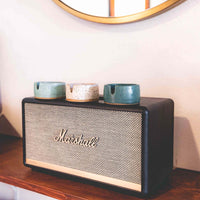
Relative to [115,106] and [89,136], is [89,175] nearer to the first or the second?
[89,136]

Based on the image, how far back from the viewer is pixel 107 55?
3.71 ft

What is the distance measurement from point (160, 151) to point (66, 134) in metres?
0.32

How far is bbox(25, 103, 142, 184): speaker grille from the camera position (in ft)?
2.46

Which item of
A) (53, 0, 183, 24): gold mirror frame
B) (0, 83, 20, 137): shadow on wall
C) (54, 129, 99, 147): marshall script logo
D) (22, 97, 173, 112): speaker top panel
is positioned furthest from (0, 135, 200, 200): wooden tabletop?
(53, 0, 183, 24): gold mirror frame

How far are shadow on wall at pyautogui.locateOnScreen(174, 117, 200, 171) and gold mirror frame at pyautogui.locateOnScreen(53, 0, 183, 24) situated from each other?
16.6 inches

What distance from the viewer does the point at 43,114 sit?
3.00 ft

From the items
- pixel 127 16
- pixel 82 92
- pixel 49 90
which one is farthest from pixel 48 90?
pixel 127 16

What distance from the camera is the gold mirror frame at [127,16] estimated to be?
0.95 m

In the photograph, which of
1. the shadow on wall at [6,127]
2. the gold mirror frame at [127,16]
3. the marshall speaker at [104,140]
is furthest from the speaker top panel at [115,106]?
the shadow on wall at [6,127]

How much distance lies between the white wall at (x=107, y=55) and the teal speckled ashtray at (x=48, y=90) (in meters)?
0.28

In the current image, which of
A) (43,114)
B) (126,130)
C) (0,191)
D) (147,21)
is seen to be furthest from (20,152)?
(147,21)

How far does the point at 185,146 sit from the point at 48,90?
0.57 meters

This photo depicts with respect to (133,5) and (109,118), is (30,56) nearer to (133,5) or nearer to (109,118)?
(133,5)

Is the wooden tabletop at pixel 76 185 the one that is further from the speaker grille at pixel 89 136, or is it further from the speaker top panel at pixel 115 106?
the speaker top panel at pixel 115 106
